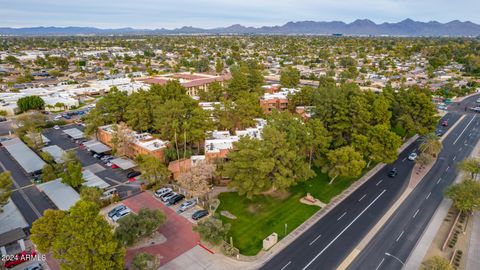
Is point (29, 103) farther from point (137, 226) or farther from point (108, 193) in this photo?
point (137, 226)

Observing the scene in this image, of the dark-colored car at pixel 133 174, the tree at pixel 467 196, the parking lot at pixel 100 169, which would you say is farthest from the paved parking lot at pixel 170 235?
the tree at pixel 467 196

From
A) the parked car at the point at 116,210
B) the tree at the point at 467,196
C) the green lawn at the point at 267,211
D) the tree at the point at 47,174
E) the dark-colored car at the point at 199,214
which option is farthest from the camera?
the tree at the point at 47,174

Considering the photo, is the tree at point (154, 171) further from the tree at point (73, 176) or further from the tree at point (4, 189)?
the tree at point (4, 189)

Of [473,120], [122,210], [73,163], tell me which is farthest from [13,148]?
[473,120]

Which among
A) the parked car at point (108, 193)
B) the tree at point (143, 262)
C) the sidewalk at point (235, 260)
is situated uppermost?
the tree at point (143, 262)

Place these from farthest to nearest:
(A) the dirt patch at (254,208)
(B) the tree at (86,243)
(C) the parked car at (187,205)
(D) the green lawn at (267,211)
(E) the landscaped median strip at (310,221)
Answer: (C) the parked car at (187,205) < (A) the dirt patch at (254,208) < (D) the green lawn at (267,211) < (E) the landscaped median strip at (310,221) < (B) the tree at (86,243)

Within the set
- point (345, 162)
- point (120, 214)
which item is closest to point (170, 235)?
point (120, 214)

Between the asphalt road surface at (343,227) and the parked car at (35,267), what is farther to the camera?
the asphalt road surface at (343,227)
